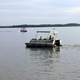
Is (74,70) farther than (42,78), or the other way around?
(74,70)

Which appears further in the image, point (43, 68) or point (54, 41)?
point (54, 41)

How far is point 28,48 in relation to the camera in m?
78.6

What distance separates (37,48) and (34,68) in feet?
111

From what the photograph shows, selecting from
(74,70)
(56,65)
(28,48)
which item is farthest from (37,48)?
(74,70)

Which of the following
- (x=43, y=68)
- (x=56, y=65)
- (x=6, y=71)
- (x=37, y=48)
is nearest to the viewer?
(x=6, y=71)

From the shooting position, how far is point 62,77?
37.1 metres

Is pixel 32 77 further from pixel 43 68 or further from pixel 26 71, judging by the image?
pixel 43 68

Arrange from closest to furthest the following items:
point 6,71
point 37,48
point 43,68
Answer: point 6,71 → point 43,68 → point 37,48

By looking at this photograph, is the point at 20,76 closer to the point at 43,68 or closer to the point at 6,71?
the point at 6,71

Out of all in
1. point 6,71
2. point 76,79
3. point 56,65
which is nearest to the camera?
point 76,79

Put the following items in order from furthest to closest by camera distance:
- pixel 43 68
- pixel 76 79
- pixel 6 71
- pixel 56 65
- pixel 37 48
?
pixel 37 48
pixel 56 65
pixel 43 68
pixel 6 71
pixel 76 79

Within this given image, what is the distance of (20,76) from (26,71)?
12.4 ft

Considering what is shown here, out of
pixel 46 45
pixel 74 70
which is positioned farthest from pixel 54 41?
pixel 74 70

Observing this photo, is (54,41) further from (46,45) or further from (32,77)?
(32,77)
